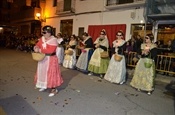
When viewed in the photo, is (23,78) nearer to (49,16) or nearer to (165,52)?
(165,52)

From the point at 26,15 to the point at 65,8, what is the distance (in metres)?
8.51

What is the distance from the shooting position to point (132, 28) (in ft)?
36.7

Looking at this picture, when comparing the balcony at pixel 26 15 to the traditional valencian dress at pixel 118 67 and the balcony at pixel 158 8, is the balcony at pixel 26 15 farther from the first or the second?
the traditional valencian dress at pixel 118 67

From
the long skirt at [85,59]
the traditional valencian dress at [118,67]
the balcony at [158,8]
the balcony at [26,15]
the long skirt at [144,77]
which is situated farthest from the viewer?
the balcony at [26,15]

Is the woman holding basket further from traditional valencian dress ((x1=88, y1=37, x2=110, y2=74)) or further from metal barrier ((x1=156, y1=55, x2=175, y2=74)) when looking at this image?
metal barrier ((x1=156, y1=55, x2=175, y2=74))

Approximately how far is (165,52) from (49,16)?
1245 centimetres

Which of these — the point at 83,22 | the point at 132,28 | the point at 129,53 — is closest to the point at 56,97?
the point at 129,53

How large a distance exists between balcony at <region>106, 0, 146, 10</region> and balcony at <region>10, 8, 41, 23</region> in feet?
32.9

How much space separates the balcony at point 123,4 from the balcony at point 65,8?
3.97m

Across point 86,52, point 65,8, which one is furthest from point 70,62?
point 65,8

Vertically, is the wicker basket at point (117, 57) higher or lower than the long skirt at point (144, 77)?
higher

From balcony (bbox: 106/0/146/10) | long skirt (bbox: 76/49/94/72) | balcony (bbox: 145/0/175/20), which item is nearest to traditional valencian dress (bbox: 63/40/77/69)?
long skirt (bbox: 76/49/94/72)

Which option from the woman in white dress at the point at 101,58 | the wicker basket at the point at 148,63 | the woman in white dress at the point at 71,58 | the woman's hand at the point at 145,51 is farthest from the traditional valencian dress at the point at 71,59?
the wicker basket at the point at 148,63

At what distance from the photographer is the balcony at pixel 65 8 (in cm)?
1564
